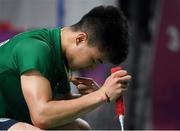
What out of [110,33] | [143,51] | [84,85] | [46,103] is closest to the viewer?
[46,103]

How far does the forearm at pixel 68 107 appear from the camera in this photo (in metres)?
3.27

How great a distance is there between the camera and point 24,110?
356 cm

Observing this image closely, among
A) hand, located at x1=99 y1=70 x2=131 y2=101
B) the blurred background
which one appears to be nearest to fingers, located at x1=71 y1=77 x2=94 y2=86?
hand, located at x1=99 y1=70 x2=131 y2=101

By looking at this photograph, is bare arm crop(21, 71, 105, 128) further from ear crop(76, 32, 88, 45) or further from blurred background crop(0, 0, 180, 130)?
blurred background crop(0, 0, 180, 130)

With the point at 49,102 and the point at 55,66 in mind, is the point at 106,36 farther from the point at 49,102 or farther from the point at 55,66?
the point at 49,102

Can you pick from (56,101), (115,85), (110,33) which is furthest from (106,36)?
(56,101)

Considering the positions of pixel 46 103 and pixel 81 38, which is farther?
pixel 81 38

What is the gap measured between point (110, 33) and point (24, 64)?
37cm

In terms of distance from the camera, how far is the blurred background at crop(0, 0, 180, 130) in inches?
218

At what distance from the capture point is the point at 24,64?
3320 millimetres

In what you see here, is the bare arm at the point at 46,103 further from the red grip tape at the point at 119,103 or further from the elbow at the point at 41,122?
the red grip tape at the point at 119,103

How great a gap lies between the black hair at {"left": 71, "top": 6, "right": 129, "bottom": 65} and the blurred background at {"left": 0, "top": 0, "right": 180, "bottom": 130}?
6.78ft

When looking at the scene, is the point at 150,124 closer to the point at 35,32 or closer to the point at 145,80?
the point at 145,80

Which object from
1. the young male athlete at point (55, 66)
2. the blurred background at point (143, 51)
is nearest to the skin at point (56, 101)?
the young male athlete at point (55, 66)
